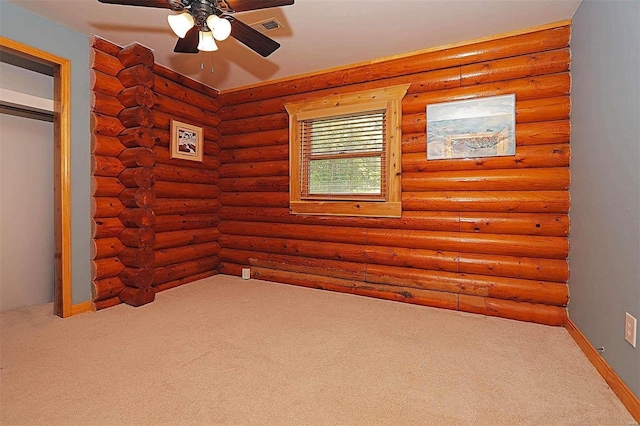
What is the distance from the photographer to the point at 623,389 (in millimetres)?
1805

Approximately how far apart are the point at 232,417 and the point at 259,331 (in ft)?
3.54

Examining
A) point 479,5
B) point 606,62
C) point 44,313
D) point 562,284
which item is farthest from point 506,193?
point 44,313

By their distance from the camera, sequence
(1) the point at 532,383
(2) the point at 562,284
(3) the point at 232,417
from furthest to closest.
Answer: (2) the point at 562,284, (1) the point at 532,383, (3) the point at 232,417

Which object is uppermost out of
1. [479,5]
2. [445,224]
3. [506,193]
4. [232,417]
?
[479,5]

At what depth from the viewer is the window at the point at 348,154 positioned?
3.61 meters

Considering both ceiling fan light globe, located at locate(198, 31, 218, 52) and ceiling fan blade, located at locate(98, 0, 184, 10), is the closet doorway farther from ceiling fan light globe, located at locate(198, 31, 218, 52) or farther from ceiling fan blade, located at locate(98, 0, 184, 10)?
ceiling fan light globe, located at locate(198, 31, 218, 52)

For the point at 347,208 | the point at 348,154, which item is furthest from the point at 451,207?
the point at 348,154

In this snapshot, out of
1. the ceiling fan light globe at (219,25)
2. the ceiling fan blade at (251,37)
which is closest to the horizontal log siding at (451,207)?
the ceiling fan blade at (251,37)

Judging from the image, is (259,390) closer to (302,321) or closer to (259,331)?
(259,331)

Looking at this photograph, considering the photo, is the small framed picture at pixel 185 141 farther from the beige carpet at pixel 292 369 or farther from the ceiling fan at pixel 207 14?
the ceiling fan at pixel 207 14

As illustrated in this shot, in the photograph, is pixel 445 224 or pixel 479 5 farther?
pixel 445 224

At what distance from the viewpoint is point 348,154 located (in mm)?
3918

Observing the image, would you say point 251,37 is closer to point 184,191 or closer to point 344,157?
point 344,157

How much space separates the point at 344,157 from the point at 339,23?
1439mm
